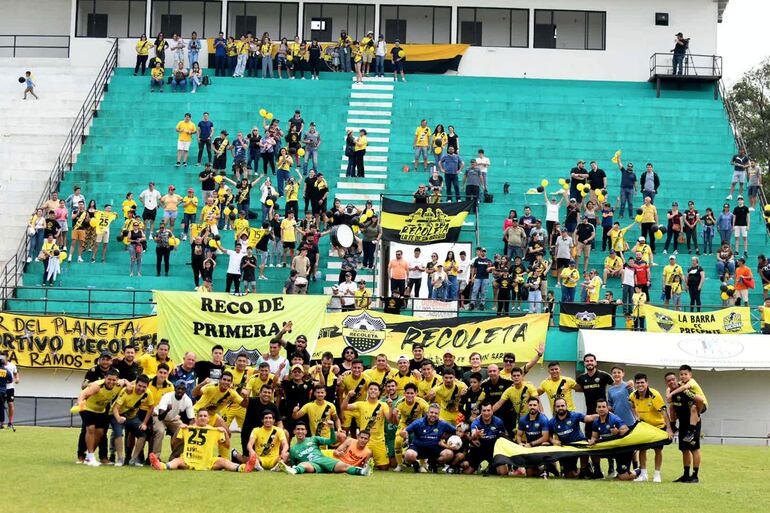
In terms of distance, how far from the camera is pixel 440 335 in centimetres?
2916

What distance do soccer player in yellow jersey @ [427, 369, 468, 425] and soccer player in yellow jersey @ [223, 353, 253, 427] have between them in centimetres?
283

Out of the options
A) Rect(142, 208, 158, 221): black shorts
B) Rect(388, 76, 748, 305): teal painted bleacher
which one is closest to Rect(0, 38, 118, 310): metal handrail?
Rect(142, 208, 158, 221): black shorts

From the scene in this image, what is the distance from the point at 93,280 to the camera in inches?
1352

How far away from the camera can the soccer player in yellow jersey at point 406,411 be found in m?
19.9

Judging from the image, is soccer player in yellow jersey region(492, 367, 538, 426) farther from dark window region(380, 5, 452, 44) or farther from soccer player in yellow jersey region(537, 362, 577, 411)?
dark window region(380, 5, 452, 44)

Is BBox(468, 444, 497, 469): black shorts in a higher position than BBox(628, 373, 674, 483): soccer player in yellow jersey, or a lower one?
lower

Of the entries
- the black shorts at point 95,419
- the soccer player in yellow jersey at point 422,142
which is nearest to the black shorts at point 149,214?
the soccer player in yellow jersey at point 422,142

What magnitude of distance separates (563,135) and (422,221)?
1072 cm

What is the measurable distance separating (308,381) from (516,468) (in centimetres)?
340

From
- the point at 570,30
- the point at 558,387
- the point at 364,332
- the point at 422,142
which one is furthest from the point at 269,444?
the point at 570,30

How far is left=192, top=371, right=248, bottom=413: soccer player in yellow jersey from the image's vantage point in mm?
19328

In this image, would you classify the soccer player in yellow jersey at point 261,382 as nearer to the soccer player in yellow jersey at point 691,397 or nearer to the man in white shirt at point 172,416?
the man in white shirt at point 172,416

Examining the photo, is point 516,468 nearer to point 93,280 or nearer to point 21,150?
point 93,280

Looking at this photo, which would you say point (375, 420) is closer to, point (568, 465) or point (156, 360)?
point (568, 465)
